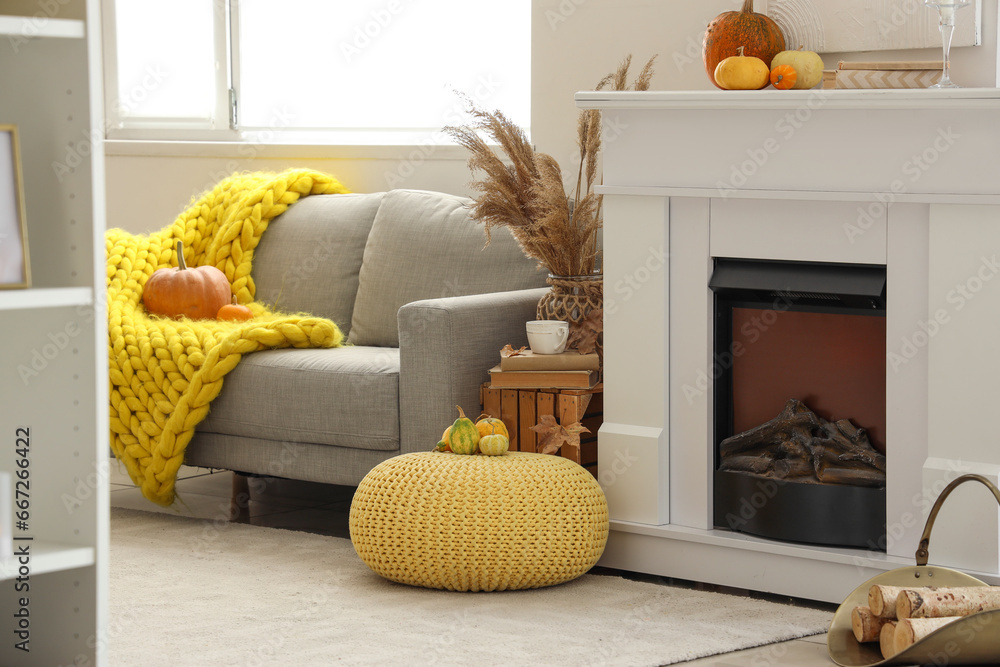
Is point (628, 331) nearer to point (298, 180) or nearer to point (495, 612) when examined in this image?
point (495, 612)

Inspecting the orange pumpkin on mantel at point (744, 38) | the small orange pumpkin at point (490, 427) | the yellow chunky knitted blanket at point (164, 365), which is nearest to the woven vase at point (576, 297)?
the small orange pumpkin at point (490, 427)

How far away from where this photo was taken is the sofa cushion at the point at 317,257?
14.2 ft

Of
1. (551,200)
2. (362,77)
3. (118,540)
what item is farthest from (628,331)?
(362,77)

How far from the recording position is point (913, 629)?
2.40 meters

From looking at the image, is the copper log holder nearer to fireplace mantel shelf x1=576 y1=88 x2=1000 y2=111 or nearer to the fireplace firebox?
the fireplace firebox

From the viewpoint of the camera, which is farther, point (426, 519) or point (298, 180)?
point (298, 180)

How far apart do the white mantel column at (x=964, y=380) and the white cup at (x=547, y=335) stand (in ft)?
3.09

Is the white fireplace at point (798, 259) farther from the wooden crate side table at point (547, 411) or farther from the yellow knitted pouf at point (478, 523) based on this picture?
the yellow knitted pouf at point (478, 523)

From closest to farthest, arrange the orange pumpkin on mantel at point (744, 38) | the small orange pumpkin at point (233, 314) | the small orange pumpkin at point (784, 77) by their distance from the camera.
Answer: the small orange pumpkin at point (784, 77)
the orange pumpkin on mantel at point (744, 38)
the small orange pumpkin at point (233, 314)

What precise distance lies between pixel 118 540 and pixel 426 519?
1.09m

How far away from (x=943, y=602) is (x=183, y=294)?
2533mm

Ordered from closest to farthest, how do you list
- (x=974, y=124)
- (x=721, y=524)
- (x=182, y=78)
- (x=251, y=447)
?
(x=974, y=124), (x=721, y=524), (x=251, y=447), (x=182, y=78)

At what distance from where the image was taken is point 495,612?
Result: 9.46ft

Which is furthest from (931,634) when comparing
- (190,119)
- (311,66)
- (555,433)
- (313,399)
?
(190,119)
